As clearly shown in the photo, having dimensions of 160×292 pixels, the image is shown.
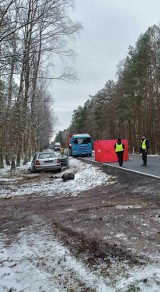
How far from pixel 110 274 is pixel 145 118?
38.9 metres

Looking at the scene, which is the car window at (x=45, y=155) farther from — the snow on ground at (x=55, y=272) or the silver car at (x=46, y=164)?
the snow on ground at (x=55, y=272)

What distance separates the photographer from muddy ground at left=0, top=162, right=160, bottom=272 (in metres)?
4.75

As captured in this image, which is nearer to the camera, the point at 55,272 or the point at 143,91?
the point at 55,272

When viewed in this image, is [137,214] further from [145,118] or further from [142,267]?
[145,118]

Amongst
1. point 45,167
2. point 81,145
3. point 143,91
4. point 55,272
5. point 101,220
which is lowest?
point 55,272

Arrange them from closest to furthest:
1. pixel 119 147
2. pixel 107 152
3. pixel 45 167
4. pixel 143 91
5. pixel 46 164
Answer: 1. pixel 119 147
2. pixel 45 167
3. pixel 46 164
4. pixel 107 152
5. pixel 143 91

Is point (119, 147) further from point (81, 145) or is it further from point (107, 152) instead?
point (81, 145)

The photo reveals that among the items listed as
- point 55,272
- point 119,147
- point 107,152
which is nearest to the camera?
point 55,272

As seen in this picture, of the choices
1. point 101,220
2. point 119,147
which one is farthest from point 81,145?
point 101,220

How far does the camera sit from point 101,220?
6578mm

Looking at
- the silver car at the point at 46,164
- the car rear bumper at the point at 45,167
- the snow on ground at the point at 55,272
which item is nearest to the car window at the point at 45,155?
the silver car at the point at 46,164

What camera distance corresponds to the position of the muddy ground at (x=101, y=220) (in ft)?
15.6

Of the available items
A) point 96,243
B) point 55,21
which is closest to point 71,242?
point 96,243

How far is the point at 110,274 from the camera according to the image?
3996 millimetres
